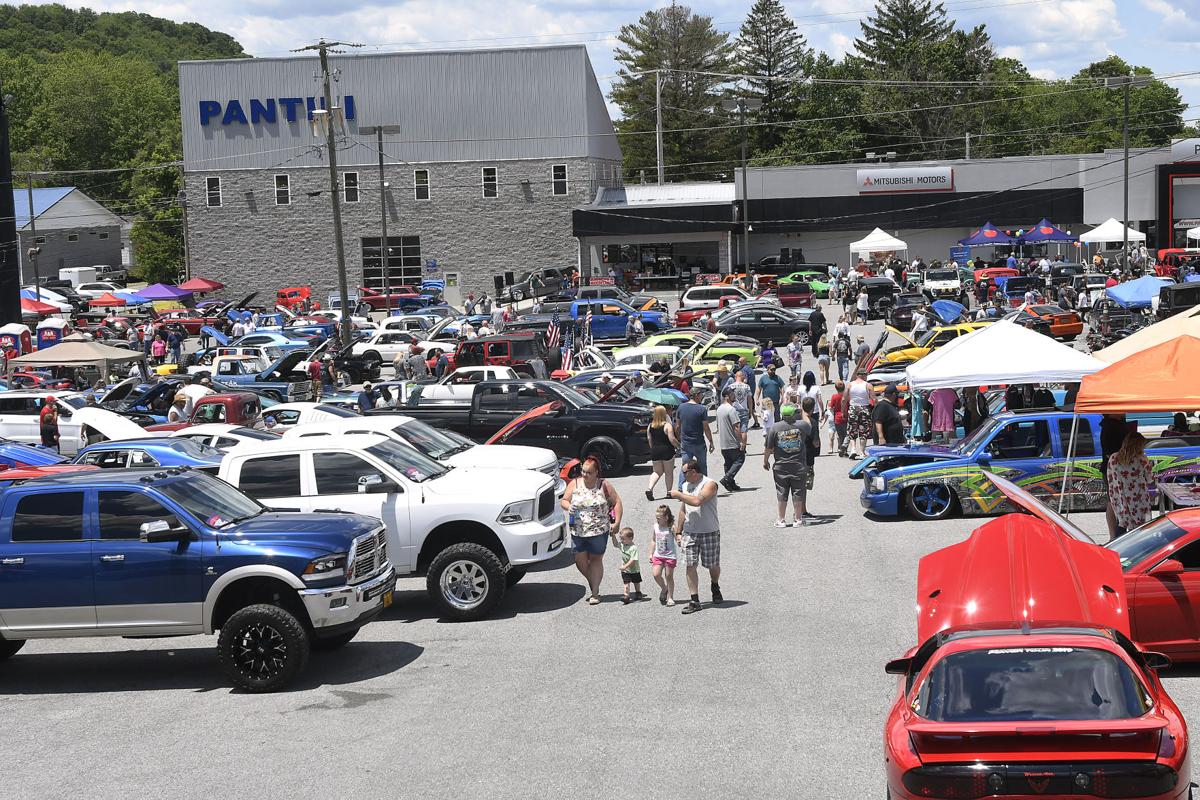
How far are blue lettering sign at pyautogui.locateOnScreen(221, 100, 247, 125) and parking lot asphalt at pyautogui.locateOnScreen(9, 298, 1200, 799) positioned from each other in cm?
6013

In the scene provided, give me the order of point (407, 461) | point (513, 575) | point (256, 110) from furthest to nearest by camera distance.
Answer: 1. point (256, 110)
2. point (407, 461)
3. point (513, 575)

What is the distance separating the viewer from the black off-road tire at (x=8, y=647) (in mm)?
12372

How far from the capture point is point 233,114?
70.1 metres

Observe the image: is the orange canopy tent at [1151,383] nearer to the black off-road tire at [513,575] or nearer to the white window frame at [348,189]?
the black off-road tire at [513,575]

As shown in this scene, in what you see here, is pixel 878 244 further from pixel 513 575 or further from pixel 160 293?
pixel 513 575

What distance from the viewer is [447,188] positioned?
6981 centimetres

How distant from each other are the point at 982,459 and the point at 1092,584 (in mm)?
9182

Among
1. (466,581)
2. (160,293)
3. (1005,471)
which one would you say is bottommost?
(466,581)

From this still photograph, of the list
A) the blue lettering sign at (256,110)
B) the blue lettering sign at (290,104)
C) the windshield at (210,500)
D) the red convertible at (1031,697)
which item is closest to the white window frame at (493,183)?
the blue lettering sign at (256,110)

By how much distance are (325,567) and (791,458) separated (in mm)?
7308

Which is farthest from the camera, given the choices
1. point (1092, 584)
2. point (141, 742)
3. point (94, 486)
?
point (94, 486)

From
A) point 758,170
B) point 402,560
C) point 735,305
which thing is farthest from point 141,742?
point 758,170

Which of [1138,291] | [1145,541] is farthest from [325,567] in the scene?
[1138,291]

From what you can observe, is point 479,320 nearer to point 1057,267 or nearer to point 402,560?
point 1057,267
